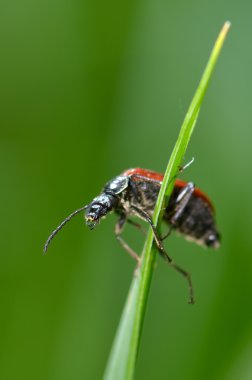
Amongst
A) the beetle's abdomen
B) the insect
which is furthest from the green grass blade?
the beetle's abdomen

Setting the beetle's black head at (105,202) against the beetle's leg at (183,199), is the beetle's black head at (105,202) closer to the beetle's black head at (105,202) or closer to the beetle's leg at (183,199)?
the beetle's black head at (105,202)

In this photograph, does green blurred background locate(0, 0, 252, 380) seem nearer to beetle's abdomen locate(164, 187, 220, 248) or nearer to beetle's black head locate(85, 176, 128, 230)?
beetle's abdomen locate(164, 187, 220, 248)

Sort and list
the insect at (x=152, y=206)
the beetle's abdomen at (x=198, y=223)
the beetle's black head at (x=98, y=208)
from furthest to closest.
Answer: the beetle's abdomen at (x=198, y=223)
the insect at (x=152, y=206)
the beetle's black head at (x=98, y=208)

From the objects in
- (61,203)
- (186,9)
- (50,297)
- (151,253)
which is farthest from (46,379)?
(186,9)

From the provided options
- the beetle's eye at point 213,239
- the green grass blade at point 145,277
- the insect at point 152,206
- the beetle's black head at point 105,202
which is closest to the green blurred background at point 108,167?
the beetle's eye at point 213,239

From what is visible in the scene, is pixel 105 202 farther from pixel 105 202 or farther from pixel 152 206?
pixel 152 206

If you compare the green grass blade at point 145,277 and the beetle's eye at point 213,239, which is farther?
the beetle's eye at point 213,239

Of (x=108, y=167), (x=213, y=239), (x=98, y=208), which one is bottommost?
(x=213, y=239)

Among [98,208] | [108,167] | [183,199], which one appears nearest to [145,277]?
[98,208]
